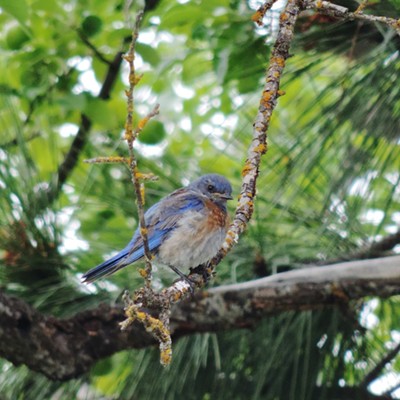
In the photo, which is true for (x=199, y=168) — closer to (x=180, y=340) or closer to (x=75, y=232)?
(x=75, y=232)

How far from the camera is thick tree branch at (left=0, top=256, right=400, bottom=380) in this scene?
107 inches

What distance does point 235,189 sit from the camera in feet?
12.4

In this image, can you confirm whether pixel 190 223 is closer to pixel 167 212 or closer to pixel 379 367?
pixel 167 212

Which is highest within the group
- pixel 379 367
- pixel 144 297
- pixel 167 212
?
pixel 167 212

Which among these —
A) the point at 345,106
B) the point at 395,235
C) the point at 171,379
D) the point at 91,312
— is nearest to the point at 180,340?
the point at 171,379

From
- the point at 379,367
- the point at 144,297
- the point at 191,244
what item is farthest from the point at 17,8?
the point at 379,367

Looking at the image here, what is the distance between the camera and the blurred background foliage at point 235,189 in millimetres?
2836

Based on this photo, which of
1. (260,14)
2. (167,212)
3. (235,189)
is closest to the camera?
(260,14)

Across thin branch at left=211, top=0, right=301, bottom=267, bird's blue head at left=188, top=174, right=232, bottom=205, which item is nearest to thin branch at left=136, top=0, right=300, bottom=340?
thin branch at left=211, top=0, right=301, bottom=267

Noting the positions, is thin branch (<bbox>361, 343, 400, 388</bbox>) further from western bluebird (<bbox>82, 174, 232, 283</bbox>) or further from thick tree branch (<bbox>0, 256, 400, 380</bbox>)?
western bluebird (<bbox>82, 174, 232, 283</bbox>)

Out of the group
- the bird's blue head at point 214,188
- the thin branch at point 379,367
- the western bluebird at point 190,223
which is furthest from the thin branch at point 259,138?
the bird's blue head at point 214,188

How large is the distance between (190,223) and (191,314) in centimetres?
66

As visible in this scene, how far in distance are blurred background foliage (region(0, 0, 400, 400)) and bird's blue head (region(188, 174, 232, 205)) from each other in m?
0.16

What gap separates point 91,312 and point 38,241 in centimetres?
50
